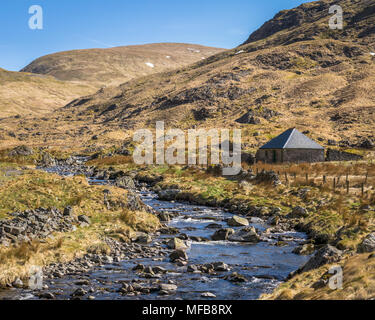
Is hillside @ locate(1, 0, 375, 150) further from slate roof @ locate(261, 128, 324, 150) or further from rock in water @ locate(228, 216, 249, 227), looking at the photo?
rock in water @ locate(228, 216, 249, 227)

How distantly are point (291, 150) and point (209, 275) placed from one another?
128 ft

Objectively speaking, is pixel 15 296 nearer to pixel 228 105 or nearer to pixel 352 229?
pixel 352 229

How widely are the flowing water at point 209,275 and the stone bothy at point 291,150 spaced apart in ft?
101

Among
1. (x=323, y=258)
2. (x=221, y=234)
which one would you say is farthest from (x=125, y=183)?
(x=323, y=258)

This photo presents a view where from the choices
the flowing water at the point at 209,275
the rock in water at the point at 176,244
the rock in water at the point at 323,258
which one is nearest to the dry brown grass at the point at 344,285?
the rock in water at the point at 323,258

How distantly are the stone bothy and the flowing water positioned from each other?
101ft

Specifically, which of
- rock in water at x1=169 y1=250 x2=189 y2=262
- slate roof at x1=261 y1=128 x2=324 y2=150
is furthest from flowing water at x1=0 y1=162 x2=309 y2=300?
slate roof at x1=261 y1=128 x2=324 y2=150

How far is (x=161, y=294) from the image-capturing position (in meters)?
12.9

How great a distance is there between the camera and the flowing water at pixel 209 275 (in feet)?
42.6

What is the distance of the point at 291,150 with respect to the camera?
51719 millimetres

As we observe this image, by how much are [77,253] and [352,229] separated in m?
12.1

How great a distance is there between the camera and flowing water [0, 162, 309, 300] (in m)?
13.0
